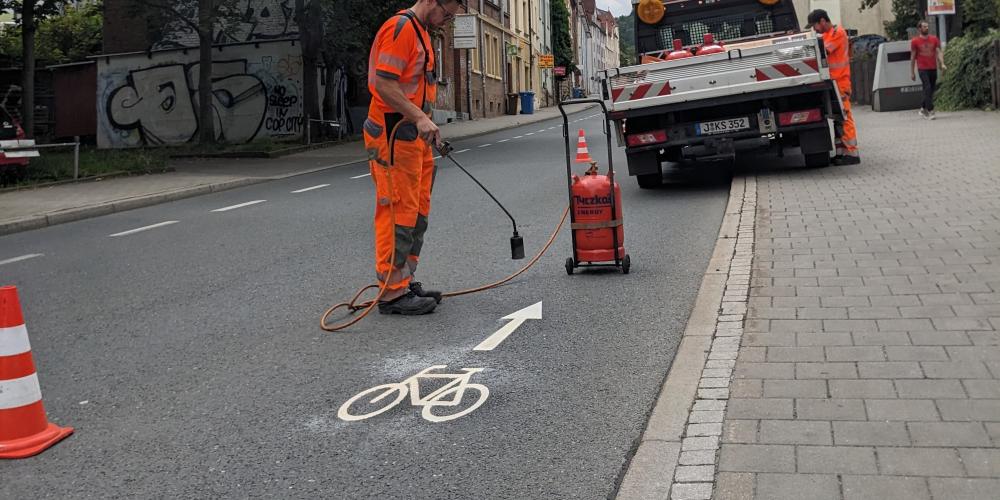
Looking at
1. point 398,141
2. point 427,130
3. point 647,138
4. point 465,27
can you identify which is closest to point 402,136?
point 398,141

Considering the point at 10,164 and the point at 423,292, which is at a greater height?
the point at 10,164

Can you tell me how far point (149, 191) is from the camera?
16016 mm

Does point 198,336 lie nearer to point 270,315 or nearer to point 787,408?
point 270,315

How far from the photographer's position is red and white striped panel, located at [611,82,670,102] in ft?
40.4

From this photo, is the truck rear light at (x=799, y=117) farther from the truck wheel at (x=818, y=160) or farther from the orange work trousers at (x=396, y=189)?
the orange work trousers at (x=396, y=189)

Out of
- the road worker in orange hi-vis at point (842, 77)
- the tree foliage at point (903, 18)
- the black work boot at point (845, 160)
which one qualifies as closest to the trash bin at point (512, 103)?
the tree foliage at point (903, 18)

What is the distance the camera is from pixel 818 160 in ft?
44.4

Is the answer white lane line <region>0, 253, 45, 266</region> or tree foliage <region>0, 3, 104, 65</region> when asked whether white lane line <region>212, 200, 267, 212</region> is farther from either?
tree foliage <region>0, 3, 104, 65</region>

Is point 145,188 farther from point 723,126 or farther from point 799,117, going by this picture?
point 799,117

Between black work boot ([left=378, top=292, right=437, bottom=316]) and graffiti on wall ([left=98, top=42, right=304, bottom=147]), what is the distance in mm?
27094

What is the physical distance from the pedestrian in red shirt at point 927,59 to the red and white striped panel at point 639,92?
12163 mm

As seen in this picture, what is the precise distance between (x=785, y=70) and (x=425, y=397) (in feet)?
27.9

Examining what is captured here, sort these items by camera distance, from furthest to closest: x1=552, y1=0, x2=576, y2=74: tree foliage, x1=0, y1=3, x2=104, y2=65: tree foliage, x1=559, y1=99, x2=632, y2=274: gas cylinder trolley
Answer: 1. x1=552, y1=0, x2=576, y2=74: tree foliage
2. x1=0, y1=3, x2=104, y2=65: tree foliage
3. x1=559, y1=99, x2=632, y2=274: gas cylinder trolley

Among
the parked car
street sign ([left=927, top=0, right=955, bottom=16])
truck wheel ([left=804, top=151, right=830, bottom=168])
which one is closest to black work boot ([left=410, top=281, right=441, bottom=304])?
truck wheel ([left=804, top=151, right=830, bottom=168])
